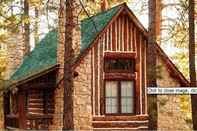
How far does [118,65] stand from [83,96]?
2260 mm

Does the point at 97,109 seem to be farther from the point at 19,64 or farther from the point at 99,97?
the point at 19,64

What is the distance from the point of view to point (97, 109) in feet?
82.5

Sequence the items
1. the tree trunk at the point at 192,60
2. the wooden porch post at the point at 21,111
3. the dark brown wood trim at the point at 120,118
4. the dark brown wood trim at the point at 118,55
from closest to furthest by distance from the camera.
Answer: the tree trunk at the point at 192,60 < the wooden porch post at the point at 21,111 < the dark brown wood trim at the point at 120,118 < the dark brown wood trim at the point at 118,55

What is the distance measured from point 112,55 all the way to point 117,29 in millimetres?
1279

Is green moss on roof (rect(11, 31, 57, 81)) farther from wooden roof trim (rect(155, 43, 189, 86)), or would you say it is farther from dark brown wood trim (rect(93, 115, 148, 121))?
wooden roof trim (rect(155, 43, 189, 86))

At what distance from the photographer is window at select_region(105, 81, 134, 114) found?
25.4m

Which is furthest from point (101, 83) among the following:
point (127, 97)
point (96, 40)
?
point (96, 40)

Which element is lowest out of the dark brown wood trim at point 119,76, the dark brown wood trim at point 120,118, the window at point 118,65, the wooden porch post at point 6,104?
the dark brown wood trim at point 120,118

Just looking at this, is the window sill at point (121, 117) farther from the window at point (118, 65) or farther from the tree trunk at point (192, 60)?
the tree trunk at point (192, 60)

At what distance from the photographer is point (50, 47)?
29.3 meters

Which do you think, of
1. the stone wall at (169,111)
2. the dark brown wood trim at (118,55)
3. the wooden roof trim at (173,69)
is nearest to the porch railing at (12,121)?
the dark brown wood trim at (118,55)

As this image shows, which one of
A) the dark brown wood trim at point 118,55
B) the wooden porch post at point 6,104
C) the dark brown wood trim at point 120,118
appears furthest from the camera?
the wooden porch post at point 6,104

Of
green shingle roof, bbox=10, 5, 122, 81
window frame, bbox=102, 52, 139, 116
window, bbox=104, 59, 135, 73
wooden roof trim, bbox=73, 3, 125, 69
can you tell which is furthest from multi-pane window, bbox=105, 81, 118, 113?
green shingle roof, bbox=10, 5, 122, 81

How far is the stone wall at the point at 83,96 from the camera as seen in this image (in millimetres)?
24750
